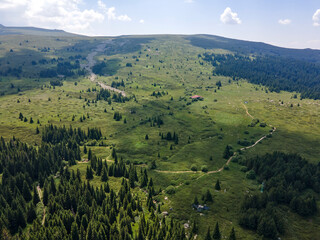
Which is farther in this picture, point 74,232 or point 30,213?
point 30,213

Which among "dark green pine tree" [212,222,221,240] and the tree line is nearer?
"dark green pine tree" [212,222,221,240]

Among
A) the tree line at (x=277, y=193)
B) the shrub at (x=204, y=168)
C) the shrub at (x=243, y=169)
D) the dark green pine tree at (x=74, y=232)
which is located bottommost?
the dark green pine tree at (x=74, y=232)

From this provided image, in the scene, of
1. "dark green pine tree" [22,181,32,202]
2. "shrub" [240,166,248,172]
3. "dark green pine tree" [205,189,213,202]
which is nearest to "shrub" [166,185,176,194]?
"dark green pine tree" [205,189,213,202]

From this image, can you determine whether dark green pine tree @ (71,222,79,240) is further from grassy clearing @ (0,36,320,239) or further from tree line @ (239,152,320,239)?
tree line @ (239,152,320,239)

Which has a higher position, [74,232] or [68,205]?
[74,232]

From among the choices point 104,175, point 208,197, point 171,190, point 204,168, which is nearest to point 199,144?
point 204,168

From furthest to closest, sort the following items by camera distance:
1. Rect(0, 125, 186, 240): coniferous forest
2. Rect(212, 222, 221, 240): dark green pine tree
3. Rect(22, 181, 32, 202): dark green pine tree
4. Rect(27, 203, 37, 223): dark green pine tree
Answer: Rect(22, 181, 32, 202): dark green pine tree → Rect(27, 203, 37, 223): dark green pine tree → Rect(212, 222, 221, 240): dark green pine tree → Rect(0, 125, 186, 240): coniferous forest

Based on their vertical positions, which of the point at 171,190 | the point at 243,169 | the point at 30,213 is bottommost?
the point at 30,213

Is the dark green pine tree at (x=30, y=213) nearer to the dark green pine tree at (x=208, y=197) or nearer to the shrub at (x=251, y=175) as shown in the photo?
the dark green pine tree at (x=208, y=197)

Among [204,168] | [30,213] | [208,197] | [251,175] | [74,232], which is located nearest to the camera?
[74,232]

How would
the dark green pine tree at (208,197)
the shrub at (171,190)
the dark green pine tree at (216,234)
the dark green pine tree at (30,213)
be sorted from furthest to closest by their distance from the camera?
the shrub at (171,190)
the dark green pine tree at (208,197)
the dark green pine tree at (30,213)
the dark green pine tree at (216,234)

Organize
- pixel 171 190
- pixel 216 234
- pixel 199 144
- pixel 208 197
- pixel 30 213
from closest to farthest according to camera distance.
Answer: pixel 216 234 → pixel 30 213 → pixel 208 197 → pixel 171 190 → pixel 199 144

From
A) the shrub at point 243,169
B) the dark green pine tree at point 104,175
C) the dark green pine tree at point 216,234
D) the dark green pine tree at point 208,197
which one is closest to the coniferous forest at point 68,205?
the dark green pine tree at point 104,175

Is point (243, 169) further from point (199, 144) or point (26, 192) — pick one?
point (26, 192)
